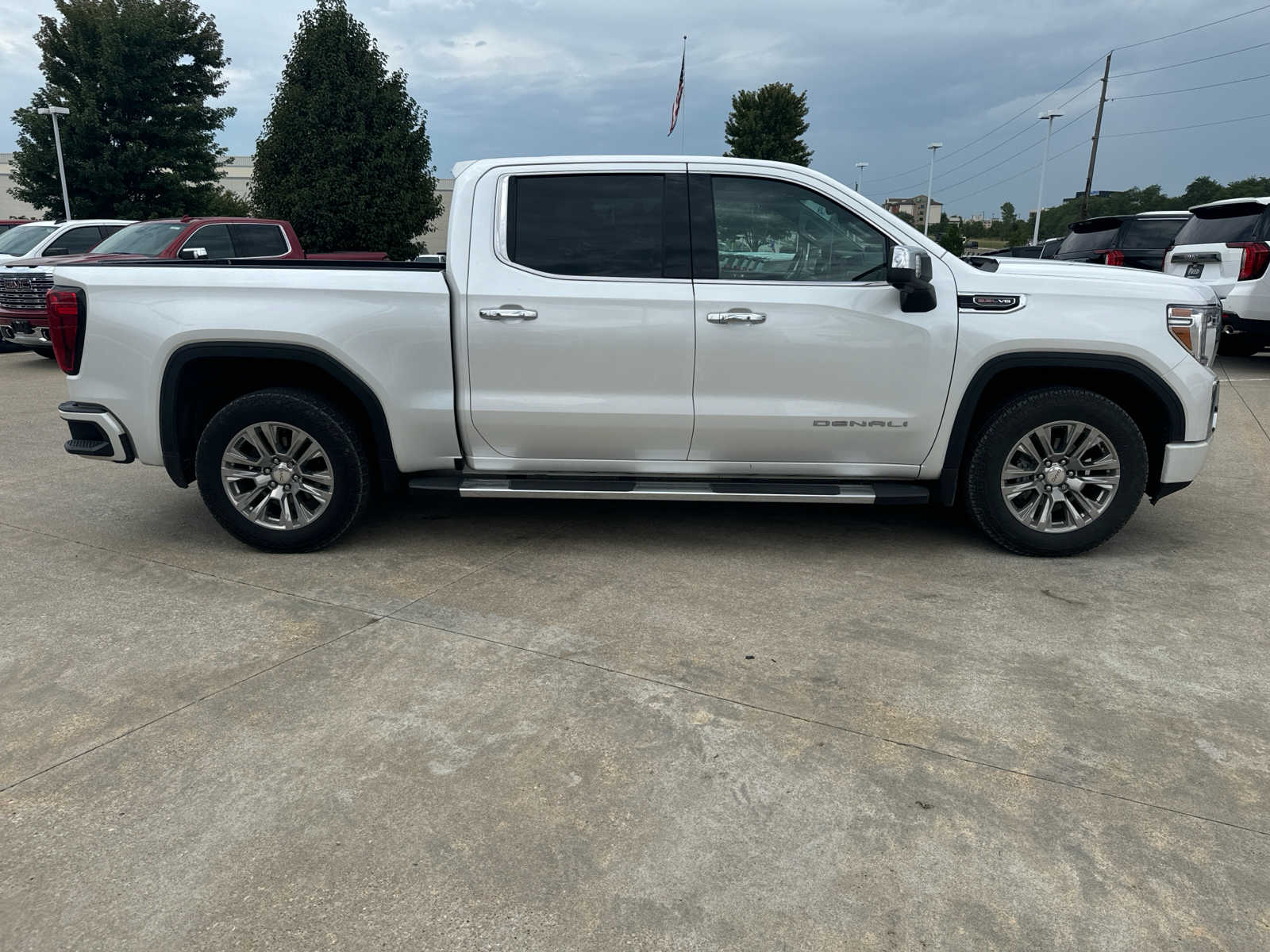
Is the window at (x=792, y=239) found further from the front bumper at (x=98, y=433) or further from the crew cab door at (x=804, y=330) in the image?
the front bumper at (x=98, y=433)

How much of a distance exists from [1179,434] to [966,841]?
2.94m

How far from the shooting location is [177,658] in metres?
3.62

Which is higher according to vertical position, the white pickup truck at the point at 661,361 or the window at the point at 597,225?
the window at the point at 597,225

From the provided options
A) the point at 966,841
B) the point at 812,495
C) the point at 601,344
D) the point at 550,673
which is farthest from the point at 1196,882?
the point at 601,344

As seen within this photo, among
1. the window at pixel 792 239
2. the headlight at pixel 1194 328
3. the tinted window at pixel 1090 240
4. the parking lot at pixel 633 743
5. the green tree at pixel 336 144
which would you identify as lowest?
the parking lot at pixel 633 743

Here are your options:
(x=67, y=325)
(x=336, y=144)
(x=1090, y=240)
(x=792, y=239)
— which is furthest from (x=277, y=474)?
(x=336, y=144)

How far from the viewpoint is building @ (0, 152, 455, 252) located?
34.1 metres

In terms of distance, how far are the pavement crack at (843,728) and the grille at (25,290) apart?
10.00 m

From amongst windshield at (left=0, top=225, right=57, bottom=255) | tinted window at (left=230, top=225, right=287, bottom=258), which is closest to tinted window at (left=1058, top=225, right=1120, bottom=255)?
tinted window at (left=230, top=225, right=287, bottom=258)

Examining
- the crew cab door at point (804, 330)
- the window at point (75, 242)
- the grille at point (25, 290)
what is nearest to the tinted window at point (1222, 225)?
the crew cab door at point (804, 330)

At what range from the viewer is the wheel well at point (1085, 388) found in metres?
4.51

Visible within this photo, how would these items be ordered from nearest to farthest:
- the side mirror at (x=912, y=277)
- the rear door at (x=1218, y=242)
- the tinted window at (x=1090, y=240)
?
the side mirror at (x=912, y=277) < the rear door at (x=1218, y=242) < the tinted window at (x=1090, y=240)

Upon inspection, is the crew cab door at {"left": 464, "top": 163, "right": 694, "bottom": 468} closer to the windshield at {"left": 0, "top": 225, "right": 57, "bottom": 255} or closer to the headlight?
the headlight

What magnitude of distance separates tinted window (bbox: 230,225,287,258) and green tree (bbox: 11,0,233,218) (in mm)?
22314
